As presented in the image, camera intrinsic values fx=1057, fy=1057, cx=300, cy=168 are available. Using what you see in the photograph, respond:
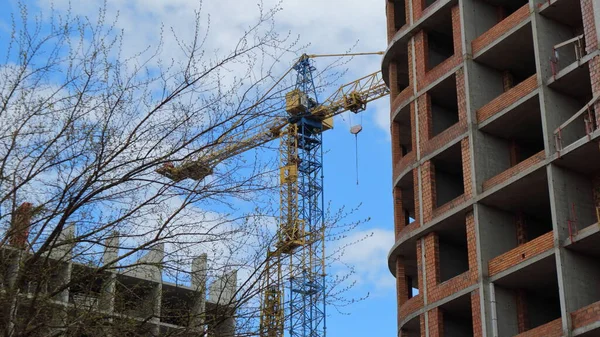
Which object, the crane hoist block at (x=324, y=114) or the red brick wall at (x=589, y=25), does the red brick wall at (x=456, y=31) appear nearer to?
the red brick wall at (x=589, y=25)

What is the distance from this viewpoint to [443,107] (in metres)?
44.0

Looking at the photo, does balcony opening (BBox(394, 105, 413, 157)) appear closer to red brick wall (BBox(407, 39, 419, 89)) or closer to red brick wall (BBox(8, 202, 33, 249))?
red brick wall (BBox(407, 39, 419, 89))

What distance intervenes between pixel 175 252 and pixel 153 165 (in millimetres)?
1660

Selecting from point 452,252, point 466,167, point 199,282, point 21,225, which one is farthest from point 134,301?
point 452,252

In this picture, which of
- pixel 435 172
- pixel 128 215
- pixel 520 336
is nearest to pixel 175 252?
pixel 128 215

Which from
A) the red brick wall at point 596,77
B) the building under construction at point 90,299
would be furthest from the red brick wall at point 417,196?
the building under construction at point 90,299

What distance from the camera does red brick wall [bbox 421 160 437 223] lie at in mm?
40716

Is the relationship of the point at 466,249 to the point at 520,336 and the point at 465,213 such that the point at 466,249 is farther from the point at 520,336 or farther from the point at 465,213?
the point at 520,336

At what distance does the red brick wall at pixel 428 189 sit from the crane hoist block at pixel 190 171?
70.0 feet

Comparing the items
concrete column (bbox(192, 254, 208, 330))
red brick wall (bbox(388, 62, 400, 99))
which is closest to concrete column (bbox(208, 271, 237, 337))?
concrete column (bbox(192, 254, 208, 330))

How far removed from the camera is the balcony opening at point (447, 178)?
136ft

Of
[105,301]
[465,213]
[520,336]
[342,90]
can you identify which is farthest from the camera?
[342,90]

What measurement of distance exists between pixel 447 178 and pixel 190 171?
78.1ft

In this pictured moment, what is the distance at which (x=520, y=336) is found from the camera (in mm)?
34969
